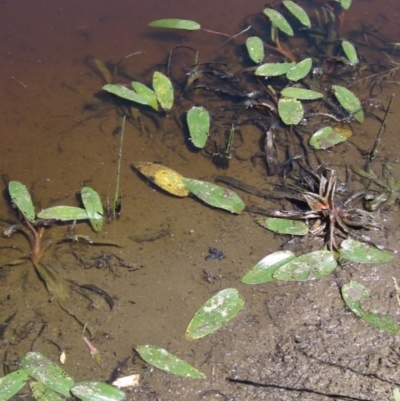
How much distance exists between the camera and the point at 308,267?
2.05 metres

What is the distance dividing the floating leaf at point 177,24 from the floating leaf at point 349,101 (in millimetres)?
763

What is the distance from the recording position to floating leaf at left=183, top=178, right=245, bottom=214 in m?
2.25

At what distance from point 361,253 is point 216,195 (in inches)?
22.2

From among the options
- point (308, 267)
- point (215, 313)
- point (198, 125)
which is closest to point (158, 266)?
point (215, 313)

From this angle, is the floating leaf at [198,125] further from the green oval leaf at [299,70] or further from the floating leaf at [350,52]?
the floating leaf at [350,52]

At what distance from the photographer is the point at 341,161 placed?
8.20ft

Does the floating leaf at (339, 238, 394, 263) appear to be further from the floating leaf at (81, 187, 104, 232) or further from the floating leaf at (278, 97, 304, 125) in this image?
the floating leaf at (81, 187, 104, 232)

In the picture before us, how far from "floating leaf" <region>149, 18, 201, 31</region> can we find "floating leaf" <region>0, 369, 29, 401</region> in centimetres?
189

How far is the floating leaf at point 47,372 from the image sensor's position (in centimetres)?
172

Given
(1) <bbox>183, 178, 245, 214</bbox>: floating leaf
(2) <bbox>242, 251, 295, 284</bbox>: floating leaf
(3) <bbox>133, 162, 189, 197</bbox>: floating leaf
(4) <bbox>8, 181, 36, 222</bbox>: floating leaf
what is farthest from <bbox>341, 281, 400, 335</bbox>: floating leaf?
(4) <bbox>8, 181, 36, 222</bbox>: floating leaf

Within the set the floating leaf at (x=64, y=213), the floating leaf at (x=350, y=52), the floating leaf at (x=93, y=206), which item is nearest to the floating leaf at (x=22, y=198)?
the floating leaf at (x=64, y=213)

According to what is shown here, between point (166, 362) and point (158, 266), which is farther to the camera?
point (158, 266)

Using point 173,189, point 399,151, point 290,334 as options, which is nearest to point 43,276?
point 173,189

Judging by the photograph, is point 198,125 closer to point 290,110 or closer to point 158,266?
point 290,110
